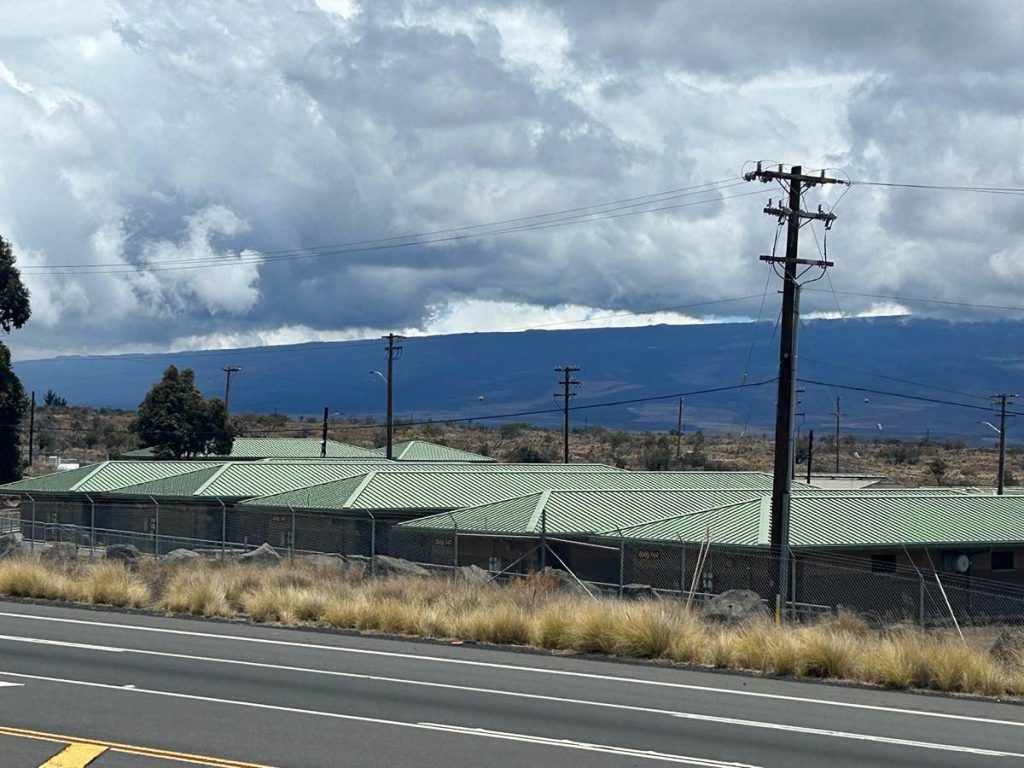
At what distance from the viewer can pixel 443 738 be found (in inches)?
513

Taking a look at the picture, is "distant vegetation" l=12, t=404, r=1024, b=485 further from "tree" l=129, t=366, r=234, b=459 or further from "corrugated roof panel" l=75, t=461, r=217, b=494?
"corrugated roof panel" l=75, t=461, r=217, b=494

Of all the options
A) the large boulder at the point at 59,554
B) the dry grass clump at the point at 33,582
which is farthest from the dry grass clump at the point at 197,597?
Result: the large boulder at the point at 59,554

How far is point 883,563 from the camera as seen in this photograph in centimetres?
3600

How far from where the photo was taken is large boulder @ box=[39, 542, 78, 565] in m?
31.8

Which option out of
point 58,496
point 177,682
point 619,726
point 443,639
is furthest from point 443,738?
point 58,496

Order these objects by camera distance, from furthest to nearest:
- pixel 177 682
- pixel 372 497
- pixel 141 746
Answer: pixel 372 497 < pixel 177 682 < pixel 141 746

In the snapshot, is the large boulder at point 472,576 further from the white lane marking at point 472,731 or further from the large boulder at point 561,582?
the white lane marking at point 472,731

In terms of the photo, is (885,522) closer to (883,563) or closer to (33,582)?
(883,563)

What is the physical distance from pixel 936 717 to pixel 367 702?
244 inches

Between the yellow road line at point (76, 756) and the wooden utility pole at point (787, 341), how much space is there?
17005 mm

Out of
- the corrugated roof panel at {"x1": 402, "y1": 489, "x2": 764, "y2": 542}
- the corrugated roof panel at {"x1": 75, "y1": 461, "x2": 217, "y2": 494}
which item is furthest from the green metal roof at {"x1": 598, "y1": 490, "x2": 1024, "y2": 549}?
the corrugated roof panel at {"x1": 75, "y1": 461, "x2": 217, "y2": 494}

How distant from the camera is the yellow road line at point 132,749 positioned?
454 inches

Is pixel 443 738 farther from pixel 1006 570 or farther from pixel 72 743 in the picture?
pixel 1006 570

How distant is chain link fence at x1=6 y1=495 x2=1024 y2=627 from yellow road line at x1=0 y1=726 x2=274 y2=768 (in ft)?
43.3
